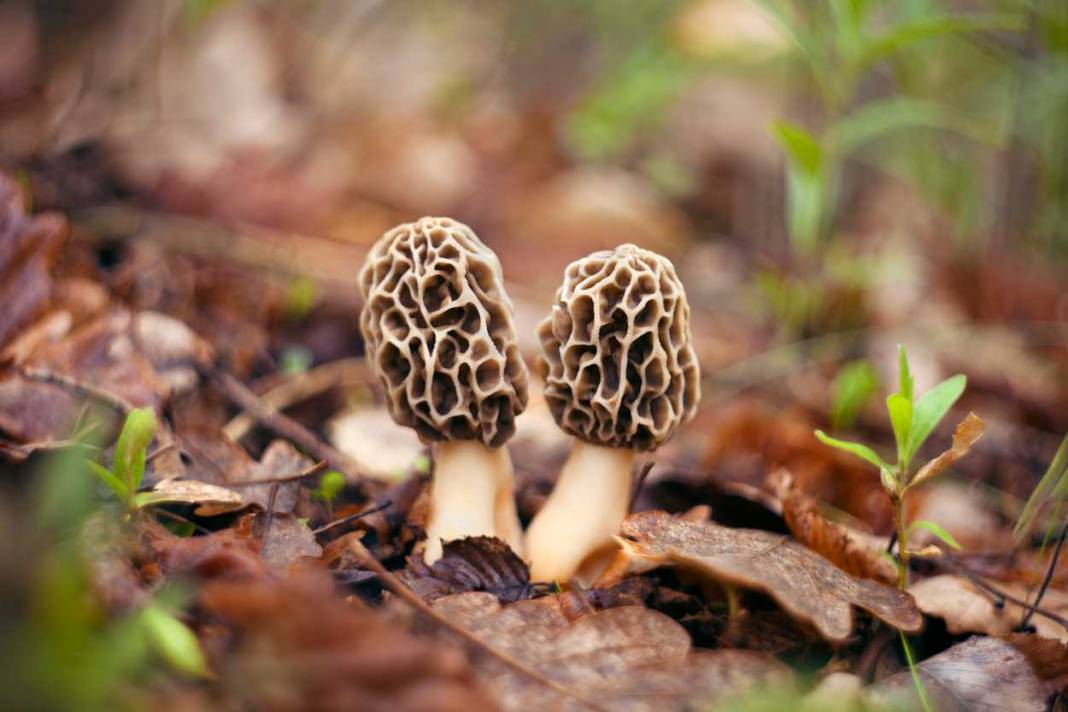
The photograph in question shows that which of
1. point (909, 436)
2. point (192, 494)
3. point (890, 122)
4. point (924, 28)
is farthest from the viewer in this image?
point (890, 122)

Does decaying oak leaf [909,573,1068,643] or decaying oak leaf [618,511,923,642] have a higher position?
decaying oak leaf [618,511,923,642]

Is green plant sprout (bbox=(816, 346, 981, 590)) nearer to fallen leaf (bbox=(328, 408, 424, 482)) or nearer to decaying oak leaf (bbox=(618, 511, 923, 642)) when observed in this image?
decaying oak leaf (bbox=(618, 511, 923, 642))

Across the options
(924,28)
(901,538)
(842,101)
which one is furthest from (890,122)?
(901,538)

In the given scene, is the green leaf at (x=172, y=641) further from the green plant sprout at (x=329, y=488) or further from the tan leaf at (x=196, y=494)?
the green plant sprout at (x=329, y=488)

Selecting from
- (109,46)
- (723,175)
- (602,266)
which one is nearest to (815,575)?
(602,266)

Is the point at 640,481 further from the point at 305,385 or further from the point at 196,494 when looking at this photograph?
the point at 305,385

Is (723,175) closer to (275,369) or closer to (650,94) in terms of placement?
(650,94)

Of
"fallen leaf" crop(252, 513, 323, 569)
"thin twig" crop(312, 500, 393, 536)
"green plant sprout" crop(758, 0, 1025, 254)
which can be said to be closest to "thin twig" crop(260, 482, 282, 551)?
"fallen leaf" crop(252, 513, 323, 569)
